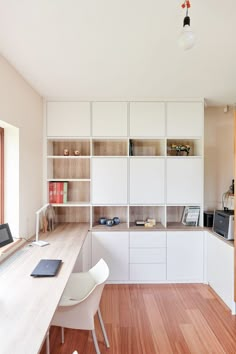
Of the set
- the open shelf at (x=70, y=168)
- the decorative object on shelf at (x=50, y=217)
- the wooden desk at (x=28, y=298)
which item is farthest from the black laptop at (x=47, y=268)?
the open shelf at (x=70, y=168)

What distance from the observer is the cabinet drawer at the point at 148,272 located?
303cm

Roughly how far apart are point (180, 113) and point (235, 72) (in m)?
0.87

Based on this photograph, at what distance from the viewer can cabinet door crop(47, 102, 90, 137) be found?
9.99 feet

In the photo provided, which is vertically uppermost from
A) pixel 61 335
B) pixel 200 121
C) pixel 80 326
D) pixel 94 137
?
pixel 200 121

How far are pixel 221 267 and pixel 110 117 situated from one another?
2311 mm

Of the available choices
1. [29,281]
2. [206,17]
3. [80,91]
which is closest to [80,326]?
[29,281]

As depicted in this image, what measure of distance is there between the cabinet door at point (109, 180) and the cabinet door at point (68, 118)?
0.48m

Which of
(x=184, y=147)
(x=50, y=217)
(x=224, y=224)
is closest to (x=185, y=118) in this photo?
(x=184, y=147)

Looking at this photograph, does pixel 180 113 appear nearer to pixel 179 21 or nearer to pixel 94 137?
pixel 94 137

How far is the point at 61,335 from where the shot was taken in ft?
6.72

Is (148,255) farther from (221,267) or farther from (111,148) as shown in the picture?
(111,148)

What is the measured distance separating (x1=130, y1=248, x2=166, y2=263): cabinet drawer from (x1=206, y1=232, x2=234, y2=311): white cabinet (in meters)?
0.60

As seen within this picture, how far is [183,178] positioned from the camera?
3.06 metres

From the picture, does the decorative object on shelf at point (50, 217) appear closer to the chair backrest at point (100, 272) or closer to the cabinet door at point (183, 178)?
the chair backrest at point (100, 272)
